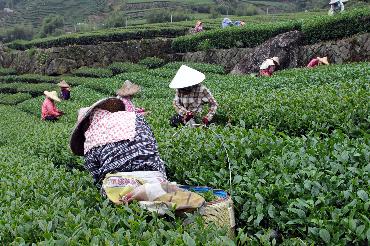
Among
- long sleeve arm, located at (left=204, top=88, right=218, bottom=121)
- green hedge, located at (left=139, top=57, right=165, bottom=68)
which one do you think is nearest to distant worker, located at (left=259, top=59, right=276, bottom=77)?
long sleeve arm, located at (left=204, top=88, right=218, bottom=121)

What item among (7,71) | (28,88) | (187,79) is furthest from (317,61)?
(7,71)

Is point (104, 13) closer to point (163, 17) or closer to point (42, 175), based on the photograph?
point (163, 17)

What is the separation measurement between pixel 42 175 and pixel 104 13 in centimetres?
7359

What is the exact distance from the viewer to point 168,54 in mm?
28922

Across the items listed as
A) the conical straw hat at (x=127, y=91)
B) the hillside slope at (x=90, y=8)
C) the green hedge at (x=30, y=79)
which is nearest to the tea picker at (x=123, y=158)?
the conical straw hat at (x=127, y=91)

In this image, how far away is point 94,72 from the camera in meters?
26.8

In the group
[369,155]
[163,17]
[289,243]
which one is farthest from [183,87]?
[163,17]

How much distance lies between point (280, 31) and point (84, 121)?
17711mm

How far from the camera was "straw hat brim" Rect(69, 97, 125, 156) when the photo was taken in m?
4.37

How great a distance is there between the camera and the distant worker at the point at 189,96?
742cm

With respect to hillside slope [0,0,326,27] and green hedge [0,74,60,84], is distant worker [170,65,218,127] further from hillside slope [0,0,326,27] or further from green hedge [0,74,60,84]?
hillside slope [0,0,326,27]

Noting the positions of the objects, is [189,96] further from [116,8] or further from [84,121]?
[116,8]

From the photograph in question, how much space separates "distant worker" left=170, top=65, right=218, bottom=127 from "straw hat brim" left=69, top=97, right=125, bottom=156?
2.94 metres

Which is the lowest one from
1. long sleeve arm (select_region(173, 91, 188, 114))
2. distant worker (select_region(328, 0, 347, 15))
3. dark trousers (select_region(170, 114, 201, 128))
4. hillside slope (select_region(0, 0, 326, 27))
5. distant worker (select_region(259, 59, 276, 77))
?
hillside slope (select_region(0, 0, 326, 27))
